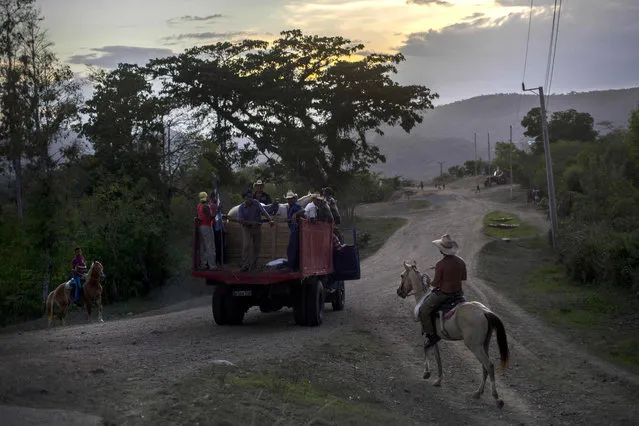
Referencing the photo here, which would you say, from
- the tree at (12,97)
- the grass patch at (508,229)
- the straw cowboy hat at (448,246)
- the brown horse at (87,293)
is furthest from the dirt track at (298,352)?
the grass patch at (508,229)

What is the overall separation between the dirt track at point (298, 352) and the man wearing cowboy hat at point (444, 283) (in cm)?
116

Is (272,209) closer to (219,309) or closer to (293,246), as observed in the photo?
(293,246)

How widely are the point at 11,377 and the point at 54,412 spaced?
2085 millimetres

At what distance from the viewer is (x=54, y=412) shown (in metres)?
8.55

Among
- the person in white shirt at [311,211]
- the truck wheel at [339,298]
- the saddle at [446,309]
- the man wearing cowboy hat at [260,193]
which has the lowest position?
the truck wheel at [339,298]

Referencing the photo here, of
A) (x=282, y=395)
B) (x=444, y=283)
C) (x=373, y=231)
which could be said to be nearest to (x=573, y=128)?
(x=373, y=231)

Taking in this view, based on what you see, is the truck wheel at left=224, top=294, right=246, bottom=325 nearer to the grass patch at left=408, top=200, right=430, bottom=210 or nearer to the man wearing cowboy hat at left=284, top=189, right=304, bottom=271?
the man wearing cowboy hat at left=284, top=189, right=304, bottom=271

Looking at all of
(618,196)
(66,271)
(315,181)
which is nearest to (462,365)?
(66,271)

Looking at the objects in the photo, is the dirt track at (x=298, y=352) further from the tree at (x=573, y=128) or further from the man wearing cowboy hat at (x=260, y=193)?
the tree at (x=573, y=128)

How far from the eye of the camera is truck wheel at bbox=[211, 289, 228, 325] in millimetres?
17775

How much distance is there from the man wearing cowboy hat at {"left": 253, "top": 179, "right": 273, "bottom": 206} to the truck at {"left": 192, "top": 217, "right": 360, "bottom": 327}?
849 mm

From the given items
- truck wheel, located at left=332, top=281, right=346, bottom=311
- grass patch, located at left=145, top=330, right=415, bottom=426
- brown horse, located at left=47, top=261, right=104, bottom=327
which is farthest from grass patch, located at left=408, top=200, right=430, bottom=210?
grass patch, located at left=145, top=330, right=415, bottom=426

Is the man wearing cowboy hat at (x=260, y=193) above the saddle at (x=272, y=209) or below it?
above

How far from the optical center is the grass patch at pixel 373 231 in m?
50.0
